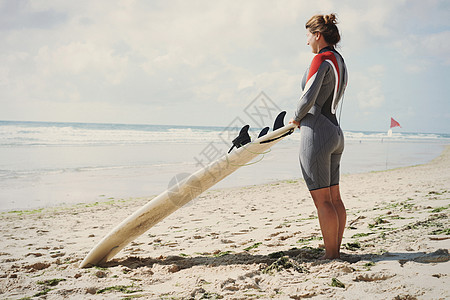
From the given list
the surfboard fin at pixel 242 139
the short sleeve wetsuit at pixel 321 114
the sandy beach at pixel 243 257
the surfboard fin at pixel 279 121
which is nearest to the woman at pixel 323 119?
the short sleeve wetsuit at pixel 321 114

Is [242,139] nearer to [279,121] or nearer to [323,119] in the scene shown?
[279,121]

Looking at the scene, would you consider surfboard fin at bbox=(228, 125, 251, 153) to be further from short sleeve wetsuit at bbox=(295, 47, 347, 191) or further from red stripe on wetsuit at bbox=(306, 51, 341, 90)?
red stripe on wetsuit at bbox=(306, 51, 341, 90)

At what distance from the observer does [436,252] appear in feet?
9.18

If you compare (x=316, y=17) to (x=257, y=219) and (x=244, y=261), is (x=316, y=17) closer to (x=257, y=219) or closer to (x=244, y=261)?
(x=244, y=261)

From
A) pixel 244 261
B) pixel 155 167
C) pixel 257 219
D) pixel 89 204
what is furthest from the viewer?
pixel 155 167

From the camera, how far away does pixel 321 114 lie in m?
2.77

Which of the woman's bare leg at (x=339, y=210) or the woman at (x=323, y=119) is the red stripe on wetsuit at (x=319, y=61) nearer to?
the woman at (x=323, y=119)

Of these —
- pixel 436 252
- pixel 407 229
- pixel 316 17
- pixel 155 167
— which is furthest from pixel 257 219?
pixel 155 167

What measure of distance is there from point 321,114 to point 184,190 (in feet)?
4.70

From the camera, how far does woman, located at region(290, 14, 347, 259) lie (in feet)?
8.93

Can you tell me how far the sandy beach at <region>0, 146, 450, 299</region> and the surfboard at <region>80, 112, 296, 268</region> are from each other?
0.59 feet

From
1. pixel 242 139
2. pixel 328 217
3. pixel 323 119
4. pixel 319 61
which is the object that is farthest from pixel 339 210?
pixel 319 61

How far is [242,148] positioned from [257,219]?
248 cm

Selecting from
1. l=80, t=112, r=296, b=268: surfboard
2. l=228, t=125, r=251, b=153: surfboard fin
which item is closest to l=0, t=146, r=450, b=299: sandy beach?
l=80, t=112, r=296, b=268: surfboard
